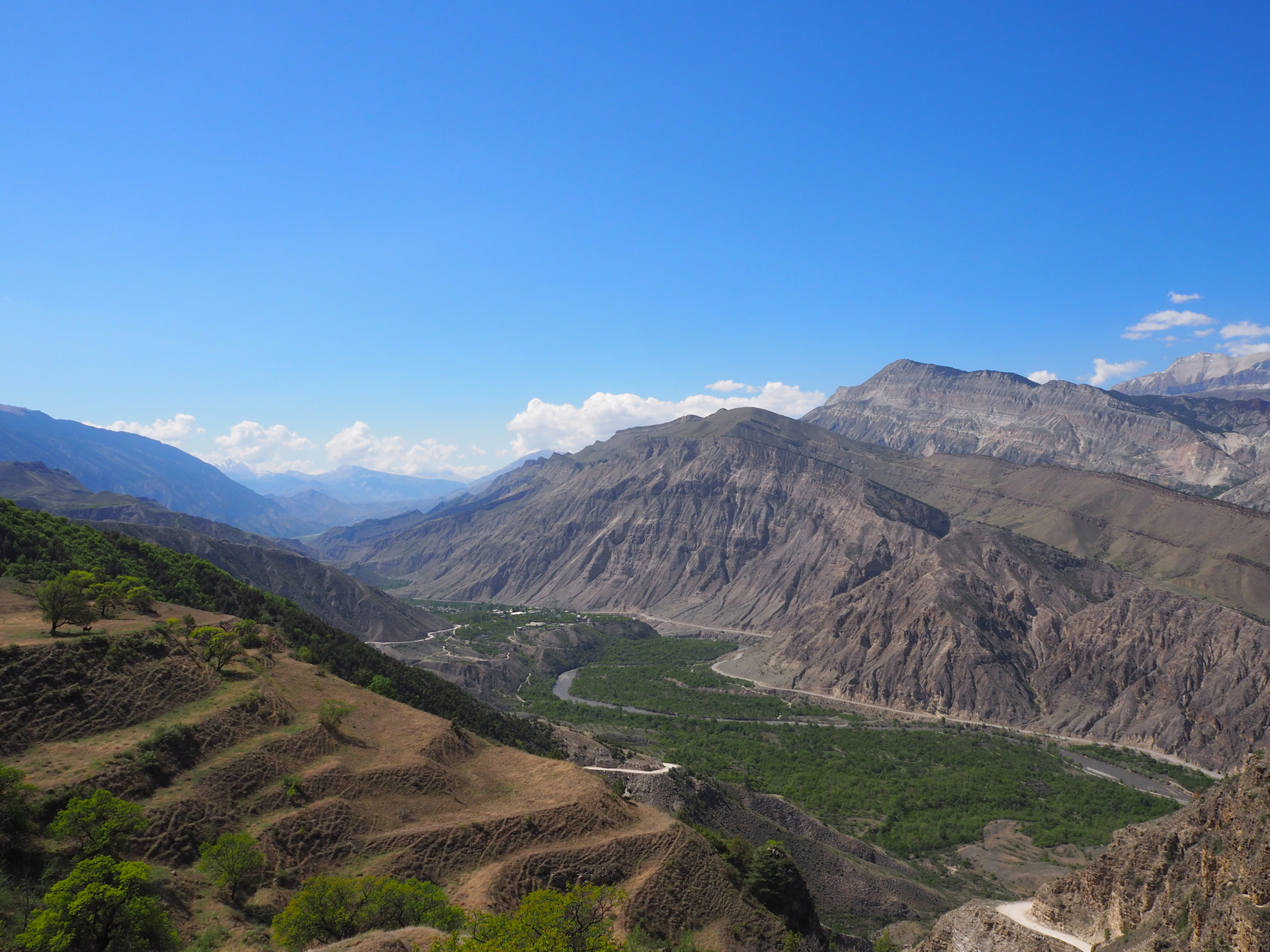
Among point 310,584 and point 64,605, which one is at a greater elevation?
point 64,605

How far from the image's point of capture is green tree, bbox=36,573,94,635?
40.8 m

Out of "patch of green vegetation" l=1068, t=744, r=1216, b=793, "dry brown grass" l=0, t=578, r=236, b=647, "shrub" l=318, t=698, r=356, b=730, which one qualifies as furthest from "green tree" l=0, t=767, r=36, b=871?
"patch of green vegetation" l=1068, t=744, r=1216, b=793

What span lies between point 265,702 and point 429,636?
141725 mm

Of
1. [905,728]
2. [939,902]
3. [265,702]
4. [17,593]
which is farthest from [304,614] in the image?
[905,728]

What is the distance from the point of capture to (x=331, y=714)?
1705 inches

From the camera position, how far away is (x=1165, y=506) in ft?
624

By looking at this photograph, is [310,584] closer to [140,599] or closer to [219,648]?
[140,599]

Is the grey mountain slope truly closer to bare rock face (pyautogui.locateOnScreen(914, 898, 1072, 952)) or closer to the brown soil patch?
the brown soil patch

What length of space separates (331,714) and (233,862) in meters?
12.0

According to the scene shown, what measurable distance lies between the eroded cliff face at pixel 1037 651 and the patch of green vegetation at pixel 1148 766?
4.03m

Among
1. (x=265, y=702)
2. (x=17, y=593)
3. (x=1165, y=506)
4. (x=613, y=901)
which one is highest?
(x=1165, y=506)

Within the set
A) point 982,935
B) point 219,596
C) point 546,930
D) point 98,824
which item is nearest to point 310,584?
point 219,596

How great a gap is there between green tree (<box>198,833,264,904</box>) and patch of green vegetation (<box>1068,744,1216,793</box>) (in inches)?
4160

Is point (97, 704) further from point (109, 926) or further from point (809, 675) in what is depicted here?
point (809, 675)
